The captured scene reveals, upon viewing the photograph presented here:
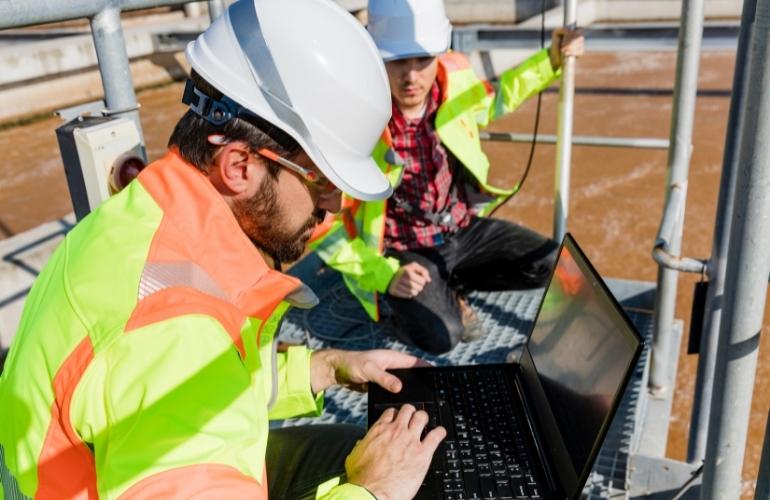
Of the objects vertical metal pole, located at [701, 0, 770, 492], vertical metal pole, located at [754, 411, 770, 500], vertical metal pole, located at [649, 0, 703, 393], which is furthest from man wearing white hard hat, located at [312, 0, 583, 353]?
vertical metal pole, located at [754, 411, 770, 500]

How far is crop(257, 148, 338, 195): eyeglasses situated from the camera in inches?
55.6

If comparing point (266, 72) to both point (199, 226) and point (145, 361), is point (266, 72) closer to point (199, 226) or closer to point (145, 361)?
point (199, 226)

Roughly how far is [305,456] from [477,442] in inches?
17.0

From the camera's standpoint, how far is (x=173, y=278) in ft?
3.86

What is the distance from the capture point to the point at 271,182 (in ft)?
4.66

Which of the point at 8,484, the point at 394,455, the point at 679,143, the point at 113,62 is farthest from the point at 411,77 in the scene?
the point at 8,484

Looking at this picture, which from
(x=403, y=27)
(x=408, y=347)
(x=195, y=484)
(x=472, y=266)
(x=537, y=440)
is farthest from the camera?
(x=472, y=266)

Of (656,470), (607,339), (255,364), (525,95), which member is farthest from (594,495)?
(525,95)

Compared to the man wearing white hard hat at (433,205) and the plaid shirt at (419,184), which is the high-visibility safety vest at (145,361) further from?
the plaid shirt at (419,184)

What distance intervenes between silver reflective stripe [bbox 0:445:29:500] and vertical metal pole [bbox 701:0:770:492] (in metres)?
1.25

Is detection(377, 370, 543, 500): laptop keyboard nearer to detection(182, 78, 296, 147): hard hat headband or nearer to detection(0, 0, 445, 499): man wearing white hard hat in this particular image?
detection(0, 0, 445, 499): man wearing white hard hat

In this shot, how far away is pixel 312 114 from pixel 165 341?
0.61m

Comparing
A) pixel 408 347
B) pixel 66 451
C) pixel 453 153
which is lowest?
pixel 408 347

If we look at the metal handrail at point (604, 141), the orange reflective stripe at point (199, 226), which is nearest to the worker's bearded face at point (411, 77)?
the metal handrail at point (604, 141)
